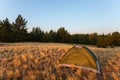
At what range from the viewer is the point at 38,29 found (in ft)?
204

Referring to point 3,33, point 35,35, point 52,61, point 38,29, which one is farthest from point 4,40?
point 52,61

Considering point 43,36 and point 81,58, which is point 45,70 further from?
point 43,36

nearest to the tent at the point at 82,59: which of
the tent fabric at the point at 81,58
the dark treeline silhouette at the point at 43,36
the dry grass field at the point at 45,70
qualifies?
the tent fabric at the point at 81,58

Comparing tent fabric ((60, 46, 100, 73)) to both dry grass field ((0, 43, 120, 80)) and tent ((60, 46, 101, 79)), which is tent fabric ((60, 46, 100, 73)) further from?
dry grass field ((0, 43, 120, 80))

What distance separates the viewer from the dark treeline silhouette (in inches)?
2133

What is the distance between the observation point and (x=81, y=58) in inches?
475

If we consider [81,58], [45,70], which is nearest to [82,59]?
[81,58]

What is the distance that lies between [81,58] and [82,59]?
10 centimetres

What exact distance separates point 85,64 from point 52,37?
47.9 metres

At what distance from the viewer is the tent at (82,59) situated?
11.5 m

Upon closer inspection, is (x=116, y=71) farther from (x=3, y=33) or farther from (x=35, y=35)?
(x=35, y=35)

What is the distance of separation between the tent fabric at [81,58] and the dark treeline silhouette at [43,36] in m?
41.3

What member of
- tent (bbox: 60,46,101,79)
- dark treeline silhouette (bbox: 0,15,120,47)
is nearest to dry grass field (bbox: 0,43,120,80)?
tent (bbox: 60,46,101,79)

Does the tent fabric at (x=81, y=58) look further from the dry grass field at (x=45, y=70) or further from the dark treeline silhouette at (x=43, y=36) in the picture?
the dark treeline silhouette at (x=43, y=36)
